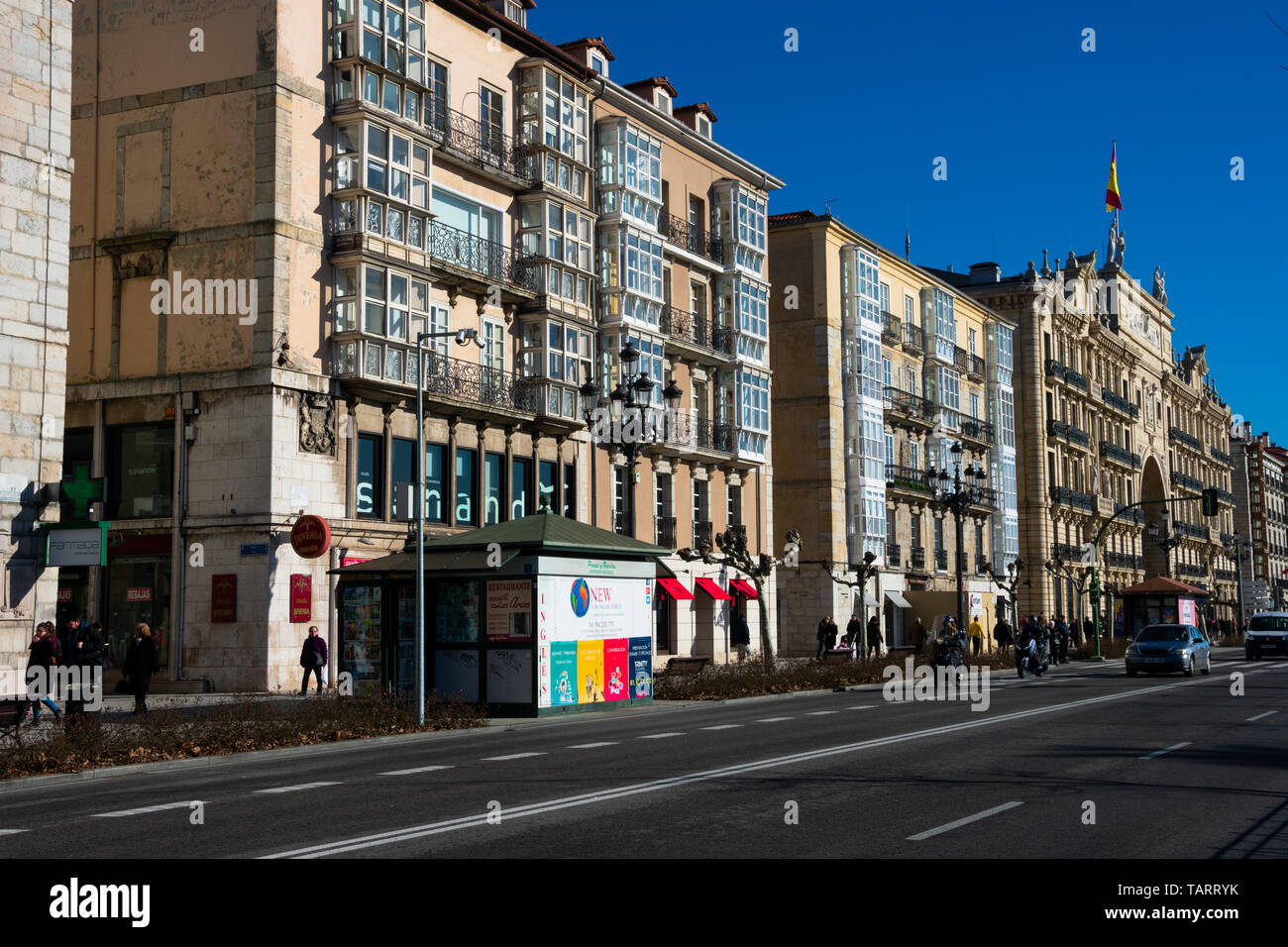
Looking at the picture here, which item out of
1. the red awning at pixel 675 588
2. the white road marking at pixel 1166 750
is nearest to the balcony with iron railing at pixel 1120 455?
the red awning at pixel 675 588

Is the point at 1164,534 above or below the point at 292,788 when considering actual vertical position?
above

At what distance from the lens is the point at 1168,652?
125 ft

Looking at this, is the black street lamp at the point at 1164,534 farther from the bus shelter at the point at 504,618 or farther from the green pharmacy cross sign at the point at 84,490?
the green pharmacy cross sign at the point at 84,490

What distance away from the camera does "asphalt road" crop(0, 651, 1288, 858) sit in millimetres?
9594

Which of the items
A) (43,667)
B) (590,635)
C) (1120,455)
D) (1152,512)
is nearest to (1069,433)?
(1120,455)

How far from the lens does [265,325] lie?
105 ft

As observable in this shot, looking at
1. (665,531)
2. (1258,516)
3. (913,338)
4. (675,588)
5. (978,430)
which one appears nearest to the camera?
(675,588)

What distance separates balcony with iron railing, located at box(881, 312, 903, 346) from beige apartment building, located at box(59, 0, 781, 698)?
24116 millimetres

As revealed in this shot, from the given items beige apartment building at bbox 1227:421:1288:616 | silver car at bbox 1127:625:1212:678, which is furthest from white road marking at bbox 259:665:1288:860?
beige apartment building at bbox 1227:421:1288:616

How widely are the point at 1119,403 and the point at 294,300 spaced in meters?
76.3

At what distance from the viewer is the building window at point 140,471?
3325 centimetres

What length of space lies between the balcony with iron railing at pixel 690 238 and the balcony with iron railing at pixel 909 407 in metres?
13.5

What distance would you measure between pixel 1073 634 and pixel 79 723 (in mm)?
60936

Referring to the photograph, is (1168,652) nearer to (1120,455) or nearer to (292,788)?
(292,788)
